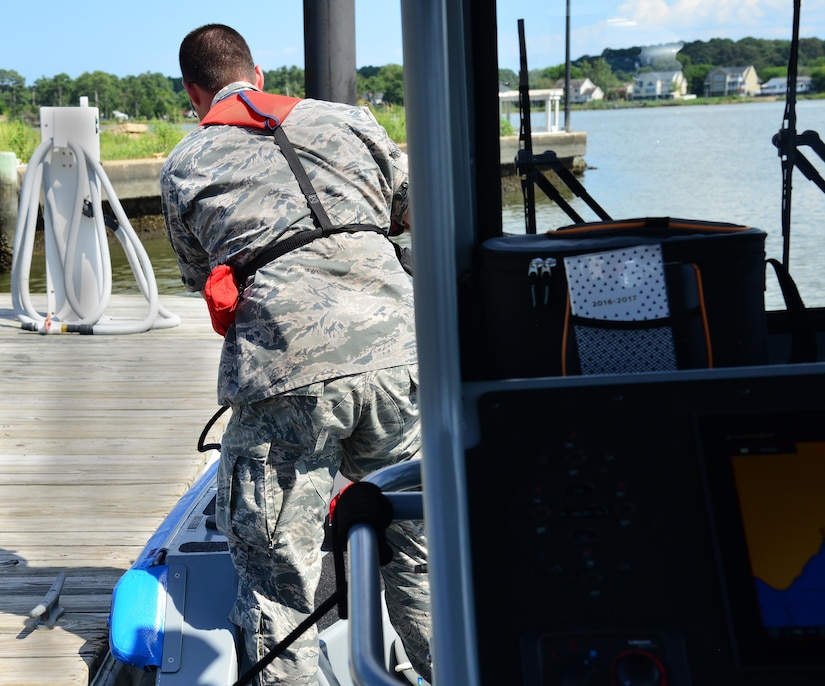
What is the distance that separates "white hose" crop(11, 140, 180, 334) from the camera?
709cm

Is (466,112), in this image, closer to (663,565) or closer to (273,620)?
(663,565)

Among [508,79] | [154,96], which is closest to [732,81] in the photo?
[508,79]

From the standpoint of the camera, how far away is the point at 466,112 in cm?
158

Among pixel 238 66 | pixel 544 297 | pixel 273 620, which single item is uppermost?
pixel 238 66

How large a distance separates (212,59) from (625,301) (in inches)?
66.4

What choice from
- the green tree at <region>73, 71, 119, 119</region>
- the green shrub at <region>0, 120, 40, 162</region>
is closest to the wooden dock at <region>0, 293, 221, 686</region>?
the green shrub at <region>0, 120, 40, 162</region>

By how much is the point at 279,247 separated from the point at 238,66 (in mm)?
579

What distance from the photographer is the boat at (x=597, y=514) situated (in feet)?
3.79

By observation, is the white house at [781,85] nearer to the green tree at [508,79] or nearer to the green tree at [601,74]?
the green tree at [601,74]

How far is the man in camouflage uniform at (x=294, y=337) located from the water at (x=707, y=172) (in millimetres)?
892

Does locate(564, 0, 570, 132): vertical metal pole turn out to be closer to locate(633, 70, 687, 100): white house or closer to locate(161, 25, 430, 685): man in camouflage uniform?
locate(633, 70, 687, 100): white house

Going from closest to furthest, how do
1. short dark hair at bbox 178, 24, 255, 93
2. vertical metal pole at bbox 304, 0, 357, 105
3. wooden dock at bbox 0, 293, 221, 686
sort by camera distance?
short dark hair at bbox 178, 24, 255, 93
wooden dock at bbox 0, 293, 221, 686
vertical metal pole at bbox 304, 0, 357, 105

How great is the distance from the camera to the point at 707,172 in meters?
1.62

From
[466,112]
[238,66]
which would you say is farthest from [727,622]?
[238,66]
